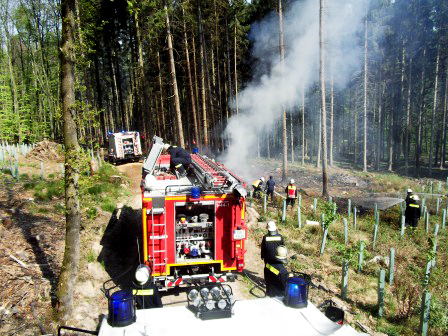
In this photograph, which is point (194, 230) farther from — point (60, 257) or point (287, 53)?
point (287, 53)

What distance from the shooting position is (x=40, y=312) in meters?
6.45

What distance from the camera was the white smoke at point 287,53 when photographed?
94.4ft

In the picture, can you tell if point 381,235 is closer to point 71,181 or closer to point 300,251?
point 300,251

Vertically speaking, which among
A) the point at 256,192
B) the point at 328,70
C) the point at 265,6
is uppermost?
the point at 265,6

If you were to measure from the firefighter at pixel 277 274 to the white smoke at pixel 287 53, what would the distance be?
1834 centimetres

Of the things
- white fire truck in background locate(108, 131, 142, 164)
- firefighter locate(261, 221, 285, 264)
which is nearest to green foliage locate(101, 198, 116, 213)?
firefighter locate(261, 221, 285, 264)

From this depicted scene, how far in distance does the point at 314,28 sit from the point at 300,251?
23.7 meters

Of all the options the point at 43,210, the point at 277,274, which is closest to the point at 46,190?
the point at 43,210

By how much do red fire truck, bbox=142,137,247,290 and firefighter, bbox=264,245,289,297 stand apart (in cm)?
117

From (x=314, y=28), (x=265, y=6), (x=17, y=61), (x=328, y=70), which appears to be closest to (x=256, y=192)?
(x=314, y=28)

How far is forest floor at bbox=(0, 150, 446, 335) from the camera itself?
Result: 21.6ft

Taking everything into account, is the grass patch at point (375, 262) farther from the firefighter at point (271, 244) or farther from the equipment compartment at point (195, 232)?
the equipment compartment at point (195, 232)

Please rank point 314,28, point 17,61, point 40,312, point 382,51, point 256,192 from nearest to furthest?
point 40,312, point 256,192, point 314,28, point 382,51, point 17,61

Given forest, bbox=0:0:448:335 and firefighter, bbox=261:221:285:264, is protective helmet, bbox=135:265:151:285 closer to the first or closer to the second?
forest, bbox=0:0:448:335
